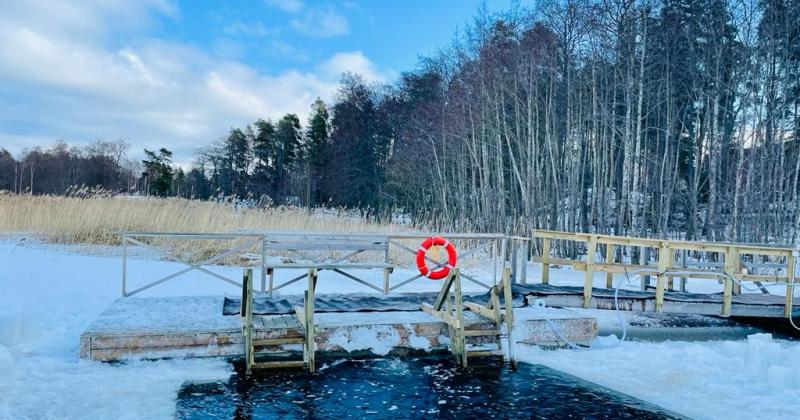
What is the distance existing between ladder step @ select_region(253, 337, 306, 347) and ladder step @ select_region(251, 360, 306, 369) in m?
0.17

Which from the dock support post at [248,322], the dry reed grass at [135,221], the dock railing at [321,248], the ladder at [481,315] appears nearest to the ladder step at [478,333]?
the ladder at [481,315]


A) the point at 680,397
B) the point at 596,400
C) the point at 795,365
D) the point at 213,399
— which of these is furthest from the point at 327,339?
the point at 795,365

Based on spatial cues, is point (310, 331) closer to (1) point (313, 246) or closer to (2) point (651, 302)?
(1) point (313, 246)

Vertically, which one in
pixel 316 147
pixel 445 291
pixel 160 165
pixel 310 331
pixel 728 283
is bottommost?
pixel 310 331

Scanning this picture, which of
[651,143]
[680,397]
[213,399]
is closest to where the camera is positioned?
[213,399]

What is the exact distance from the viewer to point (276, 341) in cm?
479

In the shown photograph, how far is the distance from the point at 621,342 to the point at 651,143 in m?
14.2

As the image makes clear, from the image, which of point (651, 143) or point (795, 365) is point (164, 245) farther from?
point (651, 143)

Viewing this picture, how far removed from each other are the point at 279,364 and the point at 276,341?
0.26 meters

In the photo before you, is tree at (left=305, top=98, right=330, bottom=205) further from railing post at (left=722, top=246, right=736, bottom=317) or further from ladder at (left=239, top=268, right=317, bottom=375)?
ladder at (left=239, top=268, right=317, bottom=375)

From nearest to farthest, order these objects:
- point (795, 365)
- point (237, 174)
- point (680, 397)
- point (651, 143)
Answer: point (680, 397) < point (795, 365) < point (651, 143) < point (237, 174)

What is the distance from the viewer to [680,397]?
4.16 meters

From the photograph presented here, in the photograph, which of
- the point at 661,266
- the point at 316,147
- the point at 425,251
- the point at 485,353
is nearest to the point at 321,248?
the point at 425,251

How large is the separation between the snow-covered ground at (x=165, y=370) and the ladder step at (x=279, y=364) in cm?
25
